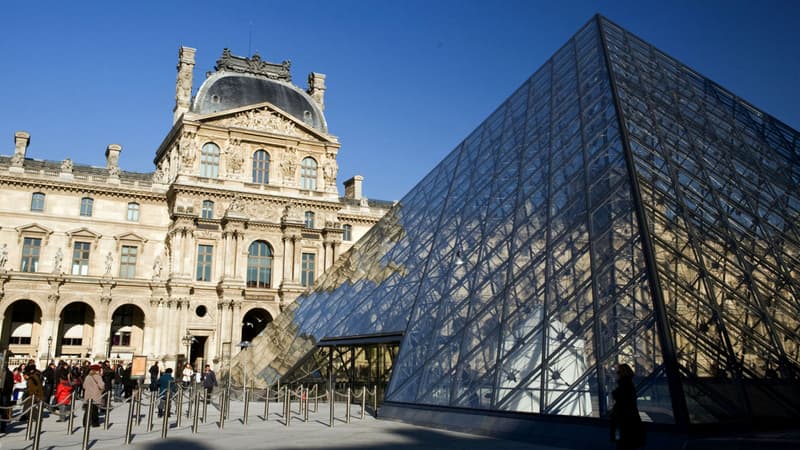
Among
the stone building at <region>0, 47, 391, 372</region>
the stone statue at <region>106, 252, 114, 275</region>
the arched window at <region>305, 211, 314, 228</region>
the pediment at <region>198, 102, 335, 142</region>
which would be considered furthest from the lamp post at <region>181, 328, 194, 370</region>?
the pediment at <region>198, 102, 335, 142</region>

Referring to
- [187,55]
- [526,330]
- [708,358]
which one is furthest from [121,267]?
[708,358]

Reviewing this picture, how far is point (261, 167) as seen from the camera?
4162 cm

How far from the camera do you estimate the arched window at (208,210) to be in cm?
3878

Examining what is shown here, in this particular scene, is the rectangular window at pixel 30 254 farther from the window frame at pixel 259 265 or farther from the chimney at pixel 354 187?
the chimney at pixel 354 187

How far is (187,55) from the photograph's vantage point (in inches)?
1722

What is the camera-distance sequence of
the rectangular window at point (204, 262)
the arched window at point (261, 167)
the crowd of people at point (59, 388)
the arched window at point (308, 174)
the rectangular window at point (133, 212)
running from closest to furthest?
the crowd of people at point (59, 388) < the rectangular window at point (204, 262) < the rectangular window at point (133, 212) < the arched window at point (261, 167) < the arched window at point (308, 174)

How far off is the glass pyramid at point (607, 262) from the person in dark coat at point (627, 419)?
109 centimetres

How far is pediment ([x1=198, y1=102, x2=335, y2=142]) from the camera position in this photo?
133 feet

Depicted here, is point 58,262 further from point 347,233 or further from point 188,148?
point 347,233

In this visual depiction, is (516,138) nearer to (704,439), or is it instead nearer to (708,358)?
(708,358)

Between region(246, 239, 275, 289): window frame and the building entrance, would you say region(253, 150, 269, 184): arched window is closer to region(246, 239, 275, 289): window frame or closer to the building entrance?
region(246, 239, 275, 289): window frame

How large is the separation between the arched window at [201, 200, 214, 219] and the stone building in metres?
0.07

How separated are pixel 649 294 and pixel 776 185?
18.3ft

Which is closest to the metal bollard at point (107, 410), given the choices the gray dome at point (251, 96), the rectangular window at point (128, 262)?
the rectangular window at point (128, 262)
